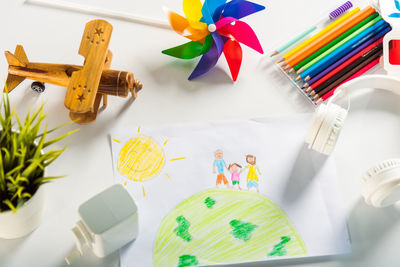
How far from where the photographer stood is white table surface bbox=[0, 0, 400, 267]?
0.68m

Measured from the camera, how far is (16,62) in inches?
28.6

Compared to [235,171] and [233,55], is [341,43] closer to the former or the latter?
[233,55]

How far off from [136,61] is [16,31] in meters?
0.21

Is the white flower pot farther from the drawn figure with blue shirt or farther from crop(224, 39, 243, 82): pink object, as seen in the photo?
crop(224, 39, 243, 82): pink object

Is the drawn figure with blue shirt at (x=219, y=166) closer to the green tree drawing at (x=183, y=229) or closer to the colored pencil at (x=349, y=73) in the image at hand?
the green tree drawing at (x=183, y=229)

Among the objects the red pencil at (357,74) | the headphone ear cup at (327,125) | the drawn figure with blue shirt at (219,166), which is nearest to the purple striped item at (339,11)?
the red pencil at (357,74)

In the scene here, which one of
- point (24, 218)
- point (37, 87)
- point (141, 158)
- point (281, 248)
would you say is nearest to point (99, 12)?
point (37, 87)

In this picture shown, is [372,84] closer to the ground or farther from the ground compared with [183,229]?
farther from the ground

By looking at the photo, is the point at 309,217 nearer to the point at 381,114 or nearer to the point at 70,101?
the point at 381,114

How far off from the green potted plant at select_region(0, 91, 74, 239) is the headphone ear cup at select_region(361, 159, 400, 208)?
42 centimetres

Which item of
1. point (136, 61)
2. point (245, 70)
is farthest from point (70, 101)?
point (245, 70)

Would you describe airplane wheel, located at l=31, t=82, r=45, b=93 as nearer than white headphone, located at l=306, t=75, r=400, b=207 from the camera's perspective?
No

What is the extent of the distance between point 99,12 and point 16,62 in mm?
182

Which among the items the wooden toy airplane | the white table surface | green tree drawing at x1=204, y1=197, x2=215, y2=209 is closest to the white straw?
the white table surface
